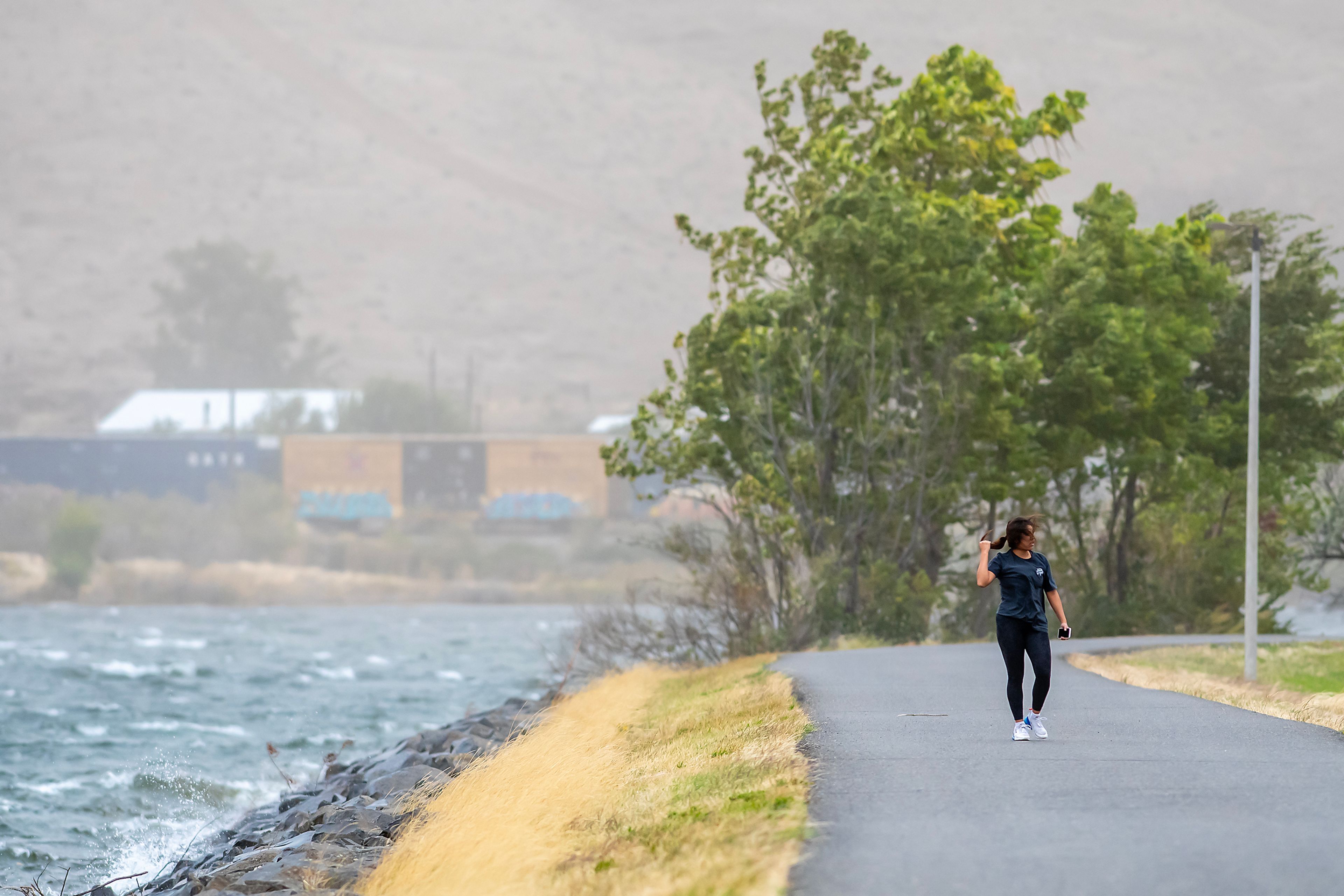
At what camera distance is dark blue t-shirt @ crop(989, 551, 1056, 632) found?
433 inches

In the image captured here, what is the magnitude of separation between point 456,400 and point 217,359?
2812 cm

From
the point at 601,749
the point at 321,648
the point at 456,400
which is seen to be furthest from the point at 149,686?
the point at 456,400

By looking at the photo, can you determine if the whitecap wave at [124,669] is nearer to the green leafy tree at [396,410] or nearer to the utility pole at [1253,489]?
the utility pole at [1253,489]

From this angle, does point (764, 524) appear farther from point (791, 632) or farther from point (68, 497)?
point (68, 497)

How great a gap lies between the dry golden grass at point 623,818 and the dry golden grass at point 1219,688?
4748mm

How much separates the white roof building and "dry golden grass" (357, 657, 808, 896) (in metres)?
121

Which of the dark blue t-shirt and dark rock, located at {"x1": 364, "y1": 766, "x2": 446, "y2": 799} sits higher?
the dark blue t-shirt

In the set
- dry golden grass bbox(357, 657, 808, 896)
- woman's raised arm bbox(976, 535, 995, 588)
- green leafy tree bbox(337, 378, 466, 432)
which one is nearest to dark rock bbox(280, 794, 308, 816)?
dry golden grass bbox(357, 657, 808, 896)

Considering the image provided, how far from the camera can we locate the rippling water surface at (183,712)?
21562mm

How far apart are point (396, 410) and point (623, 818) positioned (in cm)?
15513

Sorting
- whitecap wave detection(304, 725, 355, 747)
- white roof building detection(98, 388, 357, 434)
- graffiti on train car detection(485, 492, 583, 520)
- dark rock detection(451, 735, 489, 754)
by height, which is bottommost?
whitecap wave detection(304, 725, 355, 747)

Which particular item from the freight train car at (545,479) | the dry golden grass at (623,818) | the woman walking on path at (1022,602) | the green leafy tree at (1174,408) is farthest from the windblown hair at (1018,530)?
the freight train car at (545,479)

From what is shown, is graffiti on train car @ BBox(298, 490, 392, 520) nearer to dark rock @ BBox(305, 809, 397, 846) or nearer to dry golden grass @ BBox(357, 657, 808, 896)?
dry golden grass @ BBox(357, 657, 808, 896)

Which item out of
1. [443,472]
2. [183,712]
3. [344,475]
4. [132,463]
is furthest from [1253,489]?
[132,463]
